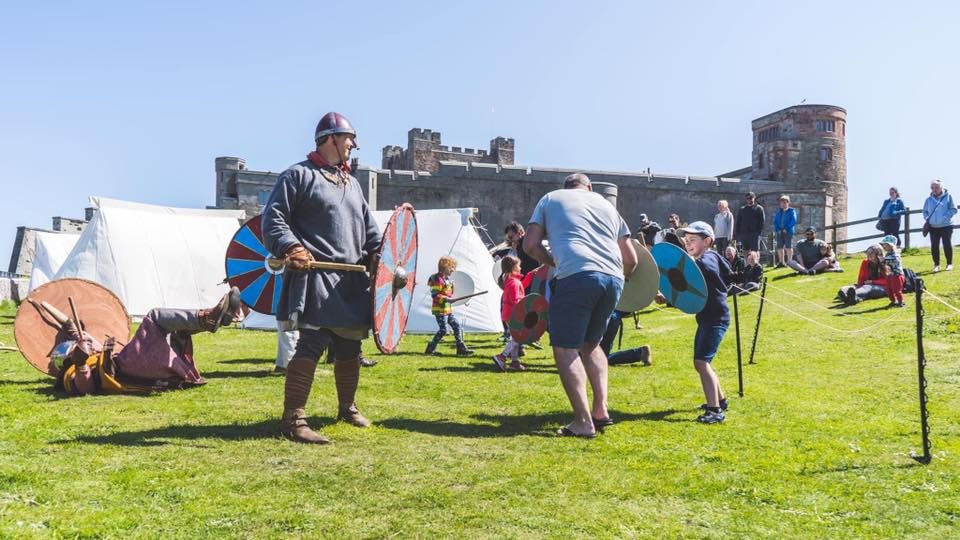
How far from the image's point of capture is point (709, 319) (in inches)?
249

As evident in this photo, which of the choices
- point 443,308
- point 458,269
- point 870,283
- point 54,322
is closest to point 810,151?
point 870,283

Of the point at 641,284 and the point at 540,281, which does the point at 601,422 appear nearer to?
the point at 641,284

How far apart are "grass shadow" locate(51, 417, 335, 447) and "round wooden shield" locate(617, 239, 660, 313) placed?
8.47ft

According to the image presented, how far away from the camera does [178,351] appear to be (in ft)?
23.5

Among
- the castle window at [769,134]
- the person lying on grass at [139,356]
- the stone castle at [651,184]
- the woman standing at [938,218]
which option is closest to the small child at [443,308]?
the person lying on grass at [139,356]

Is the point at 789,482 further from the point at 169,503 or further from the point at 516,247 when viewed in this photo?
the point at 516,247

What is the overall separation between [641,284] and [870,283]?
9.22m

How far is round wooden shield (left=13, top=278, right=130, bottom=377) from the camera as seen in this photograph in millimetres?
7246

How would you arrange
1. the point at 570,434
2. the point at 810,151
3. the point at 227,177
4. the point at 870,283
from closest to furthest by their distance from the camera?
the point at 570,434
the point at 870,283
the point at 227,177
the point at 810,151

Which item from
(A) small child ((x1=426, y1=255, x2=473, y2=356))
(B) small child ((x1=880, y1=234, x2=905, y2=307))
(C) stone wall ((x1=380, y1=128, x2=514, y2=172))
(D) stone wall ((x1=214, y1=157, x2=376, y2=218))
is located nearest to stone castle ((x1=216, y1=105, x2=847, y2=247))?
(D) stone wall ((x1=214, y1=157, x2=376, y2=218))

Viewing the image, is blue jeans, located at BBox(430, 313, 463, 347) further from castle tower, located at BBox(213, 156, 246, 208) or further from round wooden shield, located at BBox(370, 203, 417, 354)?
castle tower, located at BBox(213, 156, 246, 208)

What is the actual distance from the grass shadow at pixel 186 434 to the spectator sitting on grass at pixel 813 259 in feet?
50.9

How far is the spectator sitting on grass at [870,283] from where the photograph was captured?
13727mm

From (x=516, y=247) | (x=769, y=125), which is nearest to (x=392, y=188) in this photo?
(x=769, y=125)
